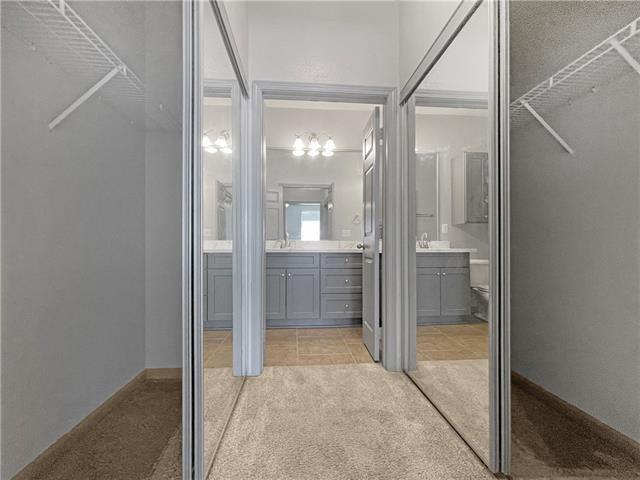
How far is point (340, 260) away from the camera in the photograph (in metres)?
3.87

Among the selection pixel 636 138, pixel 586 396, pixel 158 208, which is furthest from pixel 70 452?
pixel 636 138

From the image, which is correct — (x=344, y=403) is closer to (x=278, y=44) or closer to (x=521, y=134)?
(x=521, y=134)

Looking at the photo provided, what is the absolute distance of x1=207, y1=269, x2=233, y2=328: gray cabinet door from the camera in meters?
1.42

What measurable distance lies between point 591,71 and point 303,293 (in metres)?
3.22

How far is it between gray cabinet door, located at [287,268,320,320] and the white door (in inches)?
36.4

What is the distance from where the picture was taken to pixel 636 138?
0.83m

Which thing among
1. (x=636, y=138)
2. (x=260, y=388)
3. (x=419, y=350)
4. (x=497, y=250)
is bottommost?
(x=260, y=388)

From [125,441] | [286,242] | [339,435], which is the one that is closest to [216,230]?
[125,441]

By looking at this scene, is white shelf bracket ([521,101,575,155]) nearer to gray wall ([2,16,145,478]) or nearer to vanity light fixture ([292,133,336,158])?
gray wall ([2,16,145,478])

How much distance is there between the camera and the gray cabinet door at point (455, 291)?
1.60 meters

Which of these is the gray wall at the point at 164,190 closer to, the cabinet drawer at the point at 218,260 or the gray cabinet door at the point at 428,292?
the cabinet drawer at the point at 218,260

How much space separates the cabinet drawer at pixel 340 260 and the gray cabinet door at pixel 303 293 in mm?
148

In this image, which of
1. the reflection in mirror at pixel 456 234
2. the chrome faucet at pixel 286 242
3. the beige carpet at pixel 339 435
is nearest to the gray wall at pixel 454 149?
the reflection in mirror at pixel 456 234

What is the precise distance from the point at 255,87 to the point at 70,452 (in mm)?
2312
